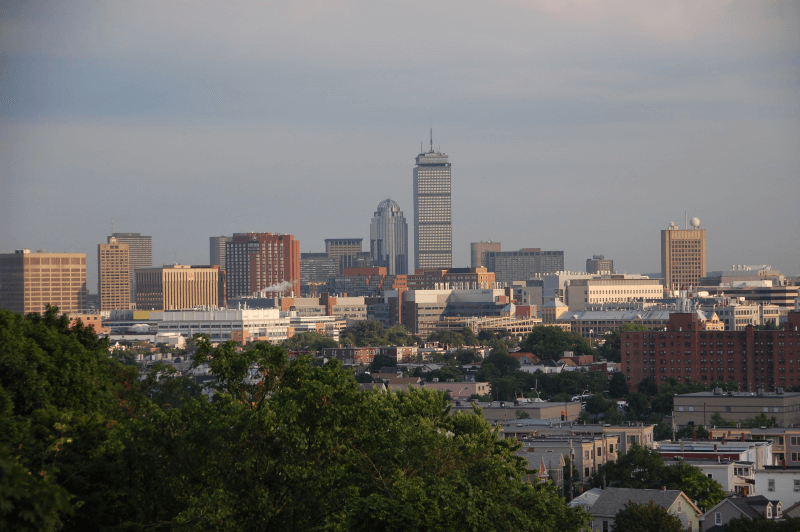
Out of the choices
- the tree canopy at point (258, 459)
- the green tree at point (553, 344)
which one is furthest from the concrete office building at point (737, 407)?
the tree canopy at point (258, 459)

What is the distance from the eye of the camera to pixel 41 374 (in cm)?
2653

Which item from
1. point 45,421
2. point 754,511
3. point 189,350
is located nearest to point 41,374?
point 45,421

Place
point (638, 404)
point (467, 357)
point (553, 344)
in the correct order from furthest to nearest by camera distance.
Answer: point (553, 344) → point (467, 357) → point (638, 404)

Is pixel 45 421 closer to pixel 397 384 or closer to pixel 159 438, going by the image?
pixel 159 438

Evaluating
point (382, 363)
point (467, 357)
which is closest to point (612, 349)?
point (467, 357)

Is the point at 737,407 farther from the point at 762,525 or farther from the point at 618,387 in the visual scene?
the point at 762,525

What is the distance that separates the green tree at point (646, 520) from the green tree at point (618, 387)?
7329cm

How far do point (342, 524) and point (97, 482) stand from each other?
215 inches

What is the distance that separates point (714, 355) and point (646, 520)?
83.2 meters

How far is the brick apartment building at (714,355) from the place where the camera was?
121 m

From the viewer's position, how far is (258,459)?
24.8 m

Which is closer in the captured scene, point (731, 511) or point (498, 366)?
point (731, 511)

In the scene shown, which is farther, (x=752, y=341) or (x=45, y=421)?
(x=752, y=341)

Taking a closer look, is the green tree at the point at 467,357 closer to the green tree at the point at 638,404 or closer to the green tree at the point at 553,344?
the green tree at the point at 553,344
